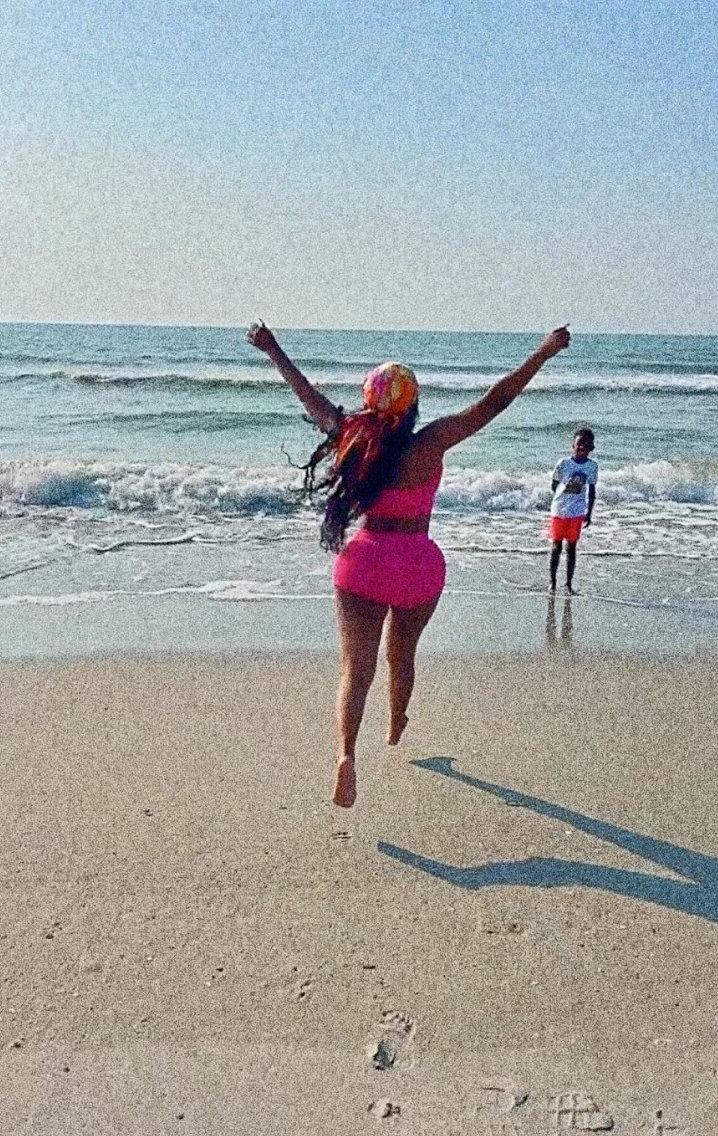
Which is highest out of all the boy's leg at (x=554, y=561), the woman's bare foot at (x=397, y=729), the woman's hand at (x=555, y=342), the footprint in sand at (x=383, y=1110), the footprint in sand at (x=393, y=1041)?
the woman's hand at (x=555, y=342)

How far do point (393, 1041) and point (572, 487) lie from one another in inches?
244

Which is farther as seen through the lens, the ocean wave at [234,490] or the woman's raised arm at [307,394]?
the ocean wave at [234,490]

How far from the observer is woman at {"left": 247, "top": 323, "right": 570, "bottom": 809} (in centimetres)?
373

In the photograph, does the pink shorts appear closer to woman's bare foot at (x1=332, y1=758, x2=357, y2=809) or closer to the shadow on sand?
woman's bare foot at (x1=332, y1=758, x2=357, y2=809)

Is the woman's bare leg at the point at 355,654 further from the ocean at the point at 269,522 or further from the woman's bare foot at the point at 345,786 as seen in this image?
the ocean at the point at 269,522

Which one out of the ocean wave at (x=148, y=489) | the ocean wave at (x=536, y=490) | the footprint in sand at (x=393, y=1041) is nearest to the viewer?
the footprint in sand at (x=393, y=1041)

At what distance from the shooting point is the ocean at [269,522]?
687 centimetres

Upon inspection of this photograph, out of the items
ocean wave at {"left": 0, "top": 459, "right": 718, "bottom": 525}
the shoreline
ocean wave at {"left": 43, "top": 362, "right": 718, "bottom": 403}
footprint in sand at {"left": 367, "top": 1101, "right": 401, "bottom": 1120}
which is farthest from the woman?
ocean wave at {"left": 43, "top": 362, "right": 718, "bottom": 403}

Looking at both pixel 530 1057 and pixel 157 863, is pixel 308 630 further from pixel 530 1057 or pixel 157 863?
pixel 530 1057

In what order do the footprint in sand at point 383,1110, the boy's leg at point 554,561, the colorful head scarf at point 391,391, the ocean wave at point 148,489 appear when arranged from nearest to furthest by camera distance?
the footprint in sand at point 383,1110 < the colorful head scarf at point 391,391 < the boy's leg at point 554,561 < the ocean wave at point 148,489

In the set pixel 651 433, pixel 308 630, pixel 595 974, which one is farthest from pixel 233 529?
pixel 651 433

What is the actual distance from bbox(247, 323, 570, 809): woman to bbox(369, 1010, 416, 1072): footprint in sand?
3.67 feet

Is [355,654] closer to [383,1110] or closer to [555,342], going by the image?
[555,342]

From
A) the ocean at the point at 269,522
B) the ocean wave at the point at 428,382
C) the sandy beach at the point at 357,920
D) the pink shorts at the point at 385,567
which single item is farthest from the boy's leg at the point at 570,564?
the ocean wave at the point at 428,382
